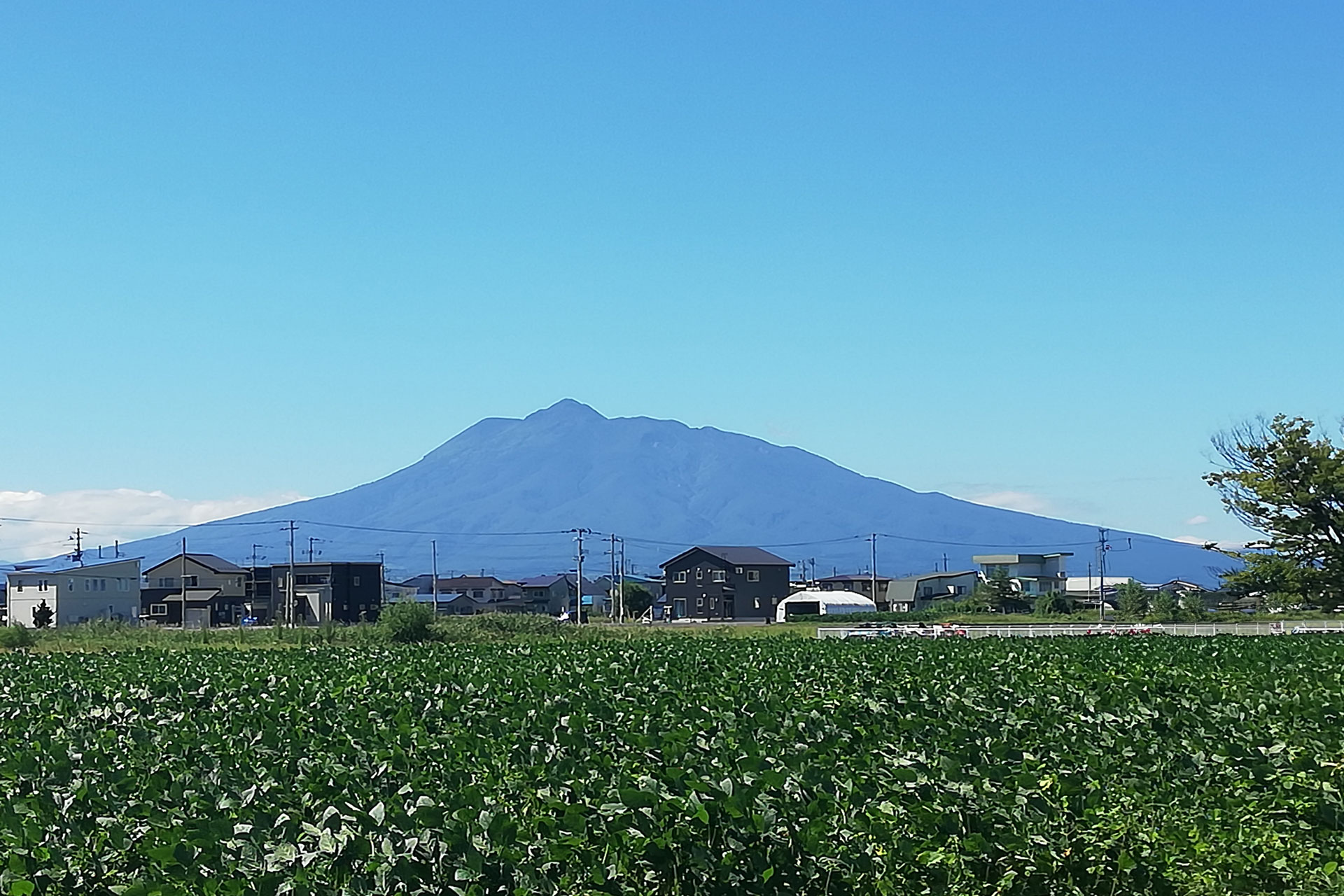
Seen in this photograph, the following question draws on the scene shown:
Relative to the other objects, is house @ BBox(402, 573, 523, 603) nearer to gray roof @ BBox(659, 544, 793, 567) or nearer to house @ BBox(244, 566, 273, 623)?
house @ BBox(244, 566, 273, 623)

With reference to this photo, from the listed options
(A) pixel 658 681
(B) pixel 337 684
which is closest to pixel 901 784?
(A) pixel 658 681

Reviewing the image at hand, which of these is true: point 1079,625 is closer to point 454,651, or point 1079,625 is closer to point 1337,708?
point 454,651

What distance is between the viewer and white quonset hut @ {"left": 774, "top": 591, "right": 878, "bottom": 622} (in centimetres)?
10956

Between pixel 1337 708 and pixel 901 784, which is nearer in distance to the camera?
pixel 901 784

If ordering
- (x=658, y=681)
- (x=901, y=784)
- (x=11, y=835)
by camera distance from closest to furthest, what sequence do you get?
(x=11, y=835) < (x=901, y=784) < (x=658, y=681)

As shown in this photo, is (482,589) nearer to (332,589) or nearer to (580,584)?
(332,589)

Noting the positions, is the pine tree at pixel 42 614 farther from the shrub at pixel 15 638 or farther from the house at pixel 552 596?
the house at pixel 552 596

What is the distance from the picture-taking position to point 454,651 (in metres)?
32.3

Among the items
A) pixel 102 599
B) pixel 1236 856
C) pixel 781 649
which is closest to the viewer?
pixel 1236 856

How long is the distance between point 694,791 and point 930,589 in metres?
120

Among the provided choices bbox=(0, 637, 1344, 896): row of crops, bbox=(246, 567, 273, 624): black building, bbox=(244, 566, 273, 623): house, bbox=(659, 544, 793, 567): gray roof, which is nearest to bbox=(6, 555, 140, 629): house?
bbox=(244, 566, 273, 623): house

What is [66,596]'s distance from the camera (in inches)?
3578

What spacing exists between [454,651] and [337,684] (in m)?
10.8

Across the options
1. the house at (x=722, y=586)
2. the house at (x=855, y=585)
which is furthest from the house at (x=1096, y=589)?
the house at (x=722, y=586)
